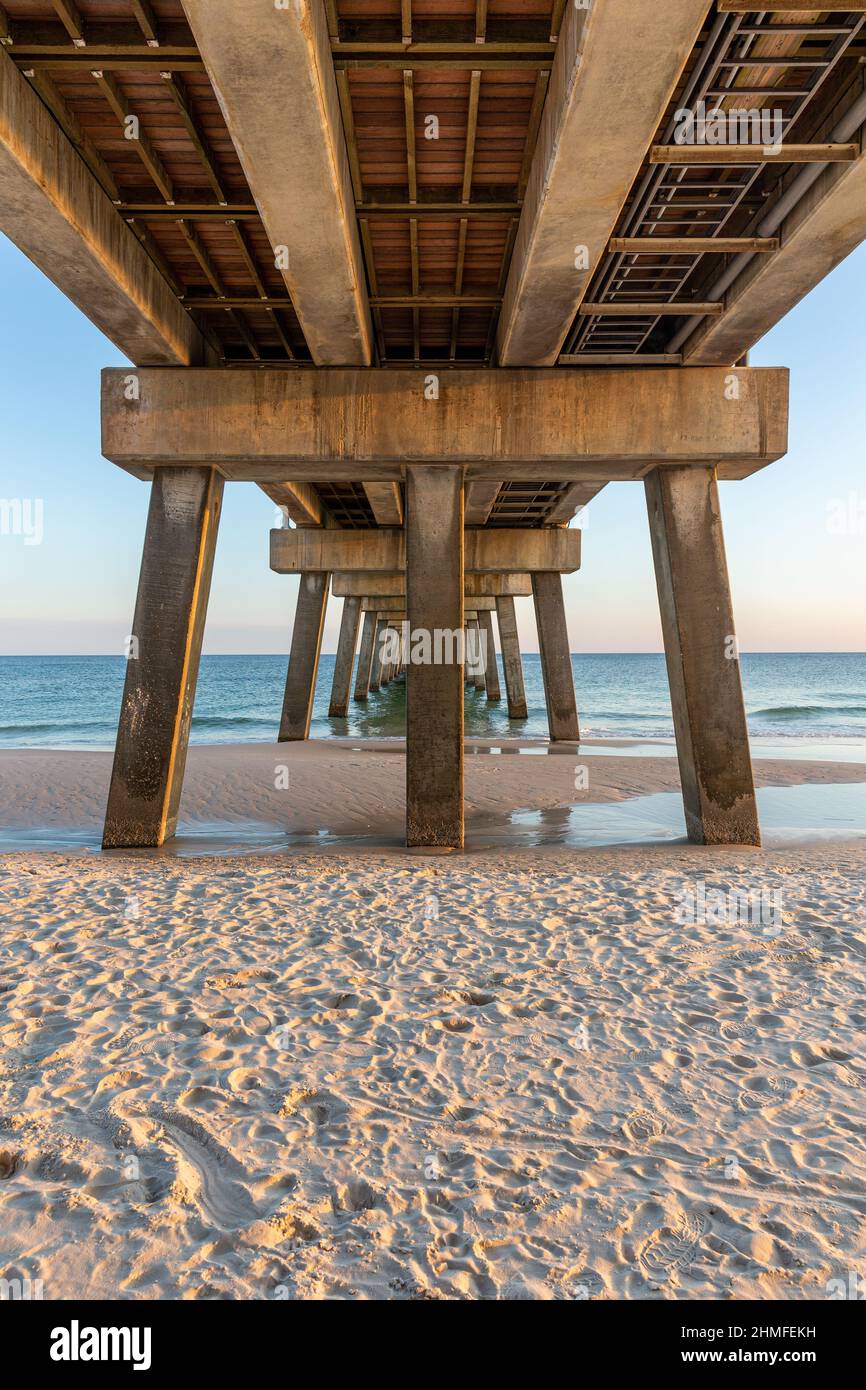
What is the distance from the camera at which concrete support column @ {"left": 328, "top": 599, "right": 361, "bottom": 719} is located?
32.3 metres

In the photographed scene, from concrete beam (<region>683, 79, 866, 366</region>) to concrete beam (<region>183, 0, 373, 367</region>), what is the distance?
3.49 meters

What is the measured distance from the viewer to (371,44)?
17.4 ft

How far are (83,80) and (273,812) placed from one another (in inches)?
340

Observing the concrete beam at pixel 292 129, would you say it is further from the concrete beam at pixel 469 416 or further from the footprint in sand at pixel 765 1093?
the footprint in sand at pixel 765 1093

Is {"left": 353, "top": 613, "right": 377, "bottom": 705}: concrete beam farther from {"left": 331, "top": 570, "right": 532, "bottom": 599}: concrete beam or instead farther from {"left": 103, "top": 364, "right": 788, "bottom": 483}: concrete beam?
{"left": 103, "top": 364, "right": 788, "bottom": 483}: concrete beam

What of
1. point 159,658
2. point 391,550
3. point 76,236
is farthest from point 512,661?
point 76,236

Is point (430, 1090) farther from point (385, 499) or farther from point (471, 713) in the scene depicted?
point (471, 713)

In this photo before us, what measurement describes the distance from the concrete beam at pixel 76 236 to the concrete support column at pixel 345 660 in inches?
903

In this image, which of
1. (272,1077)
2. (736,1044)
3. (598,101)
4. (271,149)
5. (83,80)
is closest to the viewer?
(272,1077)

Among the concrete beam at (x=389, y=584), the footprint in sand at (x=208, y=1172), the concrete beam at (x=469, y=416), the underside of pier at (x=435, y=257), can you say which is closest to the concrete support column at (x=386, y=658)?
the concrete beam at (x=389, y=584)

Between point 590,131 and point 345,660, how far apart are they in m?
28.0
